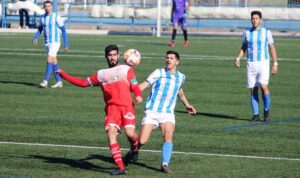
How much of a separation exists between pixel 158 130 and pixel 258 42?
2781mm

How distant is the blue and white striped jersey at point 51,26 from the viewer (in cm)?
2292

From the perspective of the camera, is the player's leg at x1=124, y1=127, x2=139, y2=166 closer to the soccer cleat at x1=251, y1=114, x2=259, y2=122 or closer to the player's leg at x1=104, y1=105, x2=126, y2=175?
the player's leg at x1=104, y1=105, x2=126, y2=175

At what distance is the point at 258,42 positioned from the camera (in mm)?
17516

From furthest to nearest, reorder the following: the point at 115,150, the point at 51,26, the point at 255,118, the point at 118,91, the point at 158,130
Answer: the point at 51,26 < the point at 255,118 < the point at 158,130 < the point at 118,91 < the point at 115,150

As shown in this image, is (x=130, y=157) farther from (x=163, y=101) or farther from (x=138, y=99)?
(x=138, y=99)

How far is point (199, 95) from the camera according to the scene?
21.3 m

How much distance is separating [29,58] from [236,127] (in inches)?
584

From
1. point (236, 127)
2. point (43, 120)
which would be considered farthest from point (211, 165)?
point (43, 120)

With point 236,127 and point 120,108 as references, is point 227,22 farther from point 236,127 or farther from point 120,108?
point 120,108

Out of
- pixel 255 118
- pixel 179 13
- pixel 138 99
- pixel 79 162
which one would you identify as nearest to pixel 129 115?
pixel 138 99

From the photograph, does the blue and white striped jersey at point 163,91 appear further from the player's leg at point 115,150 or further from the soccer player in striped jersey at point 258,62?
the soccer player in striped jersey at point 258,62

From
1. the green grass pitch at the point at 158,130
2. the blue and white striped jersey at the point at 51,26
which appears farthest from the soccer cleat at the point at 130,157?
the blue and white striped jersey at the point at 51,26

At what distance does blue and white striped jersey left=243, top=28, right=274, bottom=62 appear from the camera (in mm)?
17516

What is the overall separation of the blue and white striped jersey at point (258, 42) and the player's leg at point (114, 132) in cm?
593
